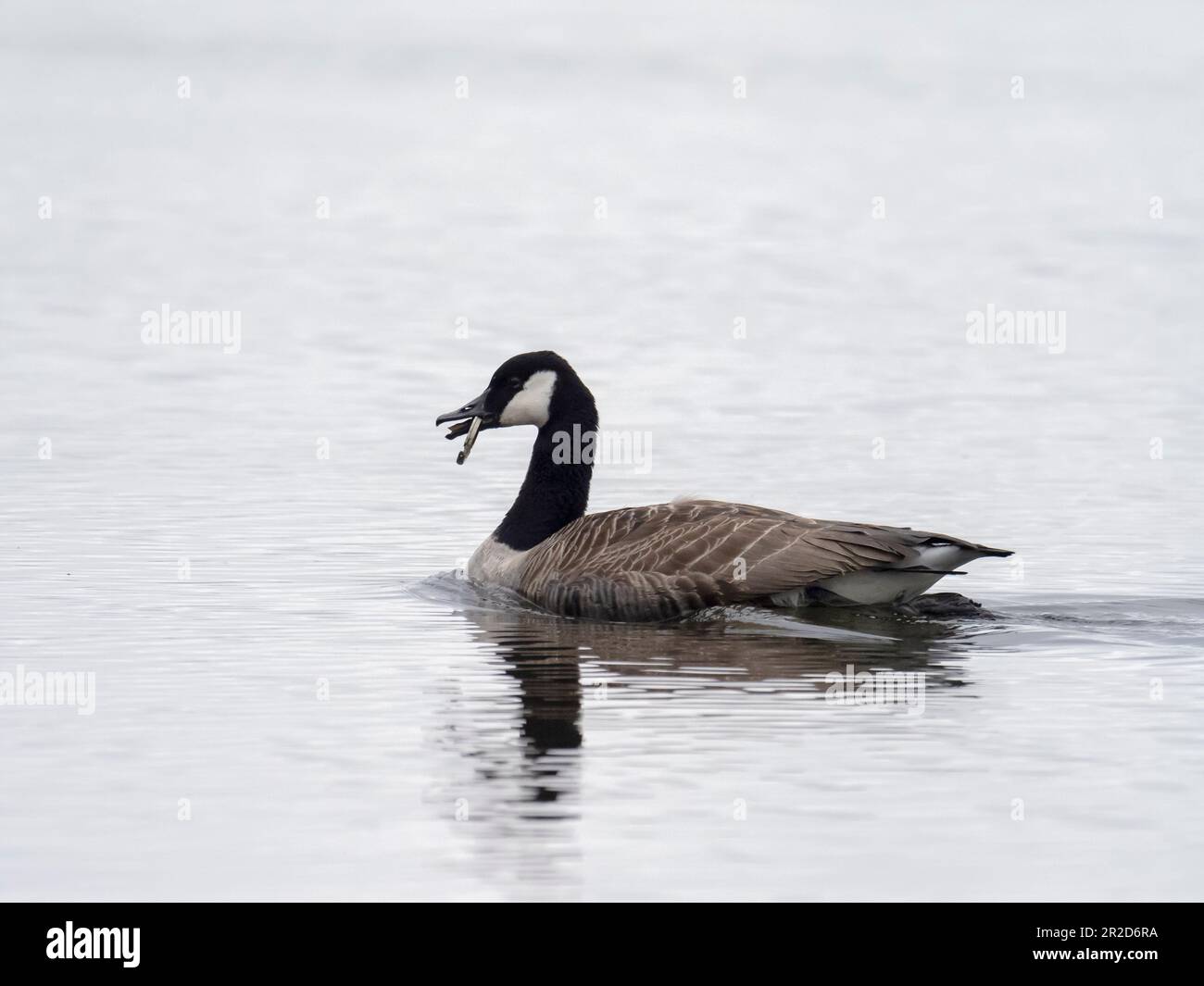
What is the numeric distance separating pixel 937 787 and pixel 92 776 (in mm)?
4067

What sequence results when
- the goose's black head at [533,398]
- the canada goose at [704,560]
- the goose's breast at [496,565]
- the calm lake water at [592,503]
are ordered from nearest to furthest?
the calm lake water at [592,503] < the canada goose at [704,560] < the goose's breast at [496,565] < the goose's black head at [533,398]

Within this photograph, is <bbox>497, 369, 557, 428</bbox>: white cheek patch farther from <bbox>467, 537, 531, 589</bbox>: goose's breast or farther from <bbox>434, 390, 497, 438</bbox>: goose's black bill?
<bbox>467, 537, 531, 589</bbox>: goose's breast

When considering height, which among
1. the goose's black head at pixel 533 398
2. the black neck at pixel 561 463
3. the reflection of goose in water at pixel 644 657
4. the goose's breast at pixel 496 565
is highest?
the goose's black head at pixel 533 398

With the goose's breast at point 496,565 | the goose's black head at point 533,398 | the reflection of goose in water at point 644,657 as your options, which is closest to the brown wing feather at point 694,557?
the reflection of goose in water at point 644,657

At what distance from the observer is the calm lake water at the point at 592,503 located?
9.20 meters

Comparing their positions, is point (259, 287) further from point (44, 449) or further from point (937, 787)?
point (937, 787)

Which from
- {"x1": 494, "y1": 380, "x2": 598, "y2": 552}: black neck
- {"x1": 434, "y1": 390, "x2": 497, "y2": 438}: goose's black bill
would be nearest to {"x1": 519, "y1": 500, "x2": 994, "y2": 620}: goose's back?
{"x1": 494, "y1": 380, "x2": 598, "y2": 552}: black neck

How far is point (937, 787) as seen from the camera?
9.85 metres

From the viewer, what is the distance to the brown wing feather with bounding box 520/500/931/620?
14094 mm

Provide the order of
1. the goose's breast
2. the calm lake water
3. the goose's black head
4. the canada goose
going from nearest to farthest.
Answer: the calm lake water < the canada goose < the goose's breast < the goose's black head

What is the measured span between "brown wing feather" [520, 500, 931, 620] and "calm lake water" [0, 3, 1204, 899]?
311mm

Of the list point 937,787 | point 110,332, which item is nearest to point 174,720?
point 937,787

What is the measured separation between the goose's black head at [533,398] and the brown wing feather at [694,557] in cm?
139

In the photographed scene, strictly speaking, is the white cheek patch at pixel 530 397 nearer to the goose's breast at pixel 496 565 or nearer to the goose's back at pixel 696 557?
the goose's breast at pixel 496 565
